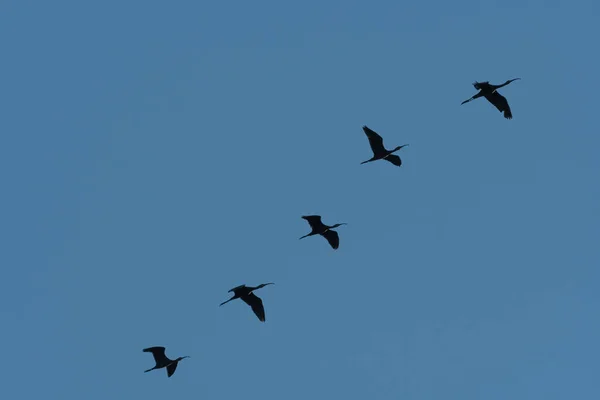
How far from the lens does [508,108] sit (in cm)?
6012

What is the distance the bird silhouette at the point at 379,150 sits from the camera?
5922cm

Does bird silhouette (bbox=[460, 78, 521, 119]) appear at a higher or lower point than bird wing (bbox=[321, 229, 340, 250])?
higher

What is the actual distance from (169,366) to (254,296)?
4.36 meters

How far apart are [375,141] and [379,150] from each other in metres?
0.64

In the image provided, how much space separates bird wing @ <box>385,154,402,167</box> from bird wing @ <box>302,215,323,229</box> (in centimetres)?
458

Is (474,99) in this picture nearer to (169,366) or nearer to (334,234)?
(334,234)

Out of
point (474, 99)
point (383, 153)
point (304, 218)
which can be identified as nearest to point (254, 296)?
point (304, 218)

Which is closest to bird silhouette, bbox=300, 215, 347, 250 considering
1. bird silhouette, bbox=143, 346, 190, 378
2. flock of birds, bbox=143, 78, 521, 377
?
flock of birds, bbox=143, 78, 521, 377

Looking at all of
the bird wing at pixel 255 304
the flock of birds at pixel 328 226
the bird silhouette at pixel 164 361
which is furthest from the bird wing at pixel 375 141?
the bird silhouette at pixel 164 361

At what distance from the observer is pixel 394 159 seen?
60688 millimetres

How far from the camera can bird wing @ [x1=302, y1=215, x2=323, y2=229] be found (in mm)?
57862

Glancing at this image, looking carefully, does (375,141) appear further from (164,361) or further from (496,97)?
(164,361)

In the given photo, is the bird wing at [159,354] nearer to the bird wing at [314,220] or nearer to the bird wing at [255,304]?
the bird wing at [255,304]

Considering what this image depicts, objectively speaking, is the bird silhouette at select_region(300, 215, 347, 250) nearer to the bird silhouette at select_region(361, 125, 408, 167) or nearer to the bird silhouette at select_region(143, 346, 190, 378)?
Result: the bird silhouette at select_region(361, 125, 408, 167)
